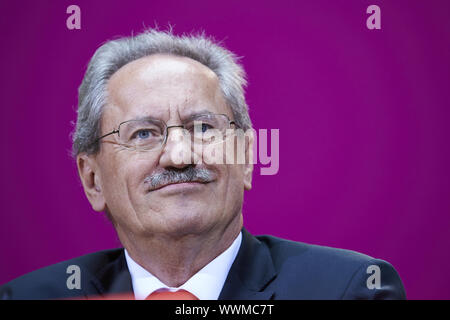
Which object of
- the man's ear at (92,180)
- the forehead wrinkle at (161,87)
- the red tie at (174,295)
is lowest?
the red tie at (174,295)

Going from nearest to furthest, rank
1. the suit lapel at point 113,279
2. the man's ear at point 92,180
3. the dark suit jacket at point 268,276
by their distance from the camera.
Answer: the dark suit jacket at point 268,276, the suit lapel at point 113,279, the man's ear at point 92,180

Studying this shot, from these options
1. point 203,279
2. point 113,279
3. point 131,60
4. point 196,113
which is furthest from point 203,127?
point 113,279

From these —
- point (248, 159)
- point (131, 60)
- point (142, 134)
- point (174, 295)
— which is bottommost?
point (174, 295)

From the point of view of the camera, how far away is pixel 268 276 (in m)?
2.57

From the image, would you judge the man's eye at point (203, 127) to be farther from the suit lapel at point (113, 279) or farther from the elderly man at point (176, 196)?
the suit lapel at point (113, 279)

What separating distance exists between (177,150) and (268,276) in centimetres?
62

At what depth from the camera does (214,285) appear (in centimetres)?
258

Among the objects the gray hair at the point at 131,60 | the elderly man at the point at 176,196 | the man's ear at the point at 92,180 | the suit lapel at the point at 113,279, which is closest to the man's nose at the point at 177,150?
the elderly man at the point at 176,196

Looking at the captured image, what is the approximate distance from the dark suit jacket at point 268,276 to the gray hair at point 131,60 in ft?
1.70

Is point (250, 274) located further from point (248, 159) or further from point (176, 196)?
point (248, 159)

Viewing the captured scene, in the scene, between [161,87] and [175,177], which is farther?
[161,87]

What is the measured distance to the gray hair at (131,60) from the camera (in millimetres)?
2791
